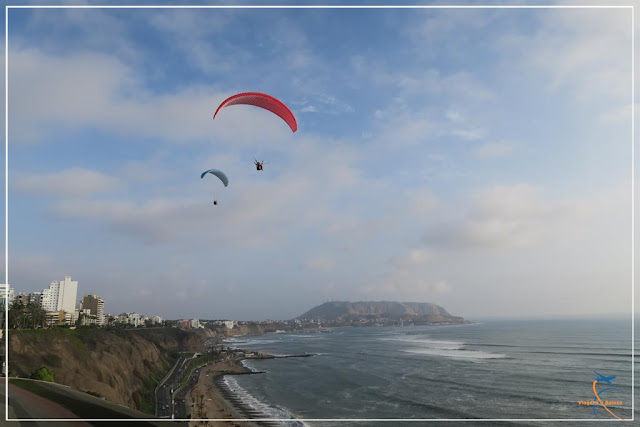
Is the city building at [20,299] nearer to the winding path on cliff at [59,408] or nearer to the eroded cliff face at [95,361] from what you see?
the eroded cliff face at [95,361]

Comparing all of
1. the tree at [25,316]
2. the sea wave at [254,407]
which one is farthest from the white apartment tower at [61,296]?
the sea wave at [254,407]

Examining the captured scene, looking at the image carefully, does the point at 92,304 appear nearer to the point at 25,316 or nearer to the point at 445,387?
the point at 25,316

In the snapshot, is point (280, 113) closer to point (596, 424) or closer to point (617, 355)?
point (596, 424)

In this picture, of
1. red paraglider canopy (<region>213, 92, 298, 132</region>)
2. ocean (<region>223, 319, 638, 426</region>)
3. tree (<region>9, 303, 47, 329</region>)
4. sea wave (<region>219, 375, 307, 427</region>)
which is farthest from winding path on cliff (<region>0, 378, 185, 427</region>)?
tree (<region>9, 303, 47, 329</region>)

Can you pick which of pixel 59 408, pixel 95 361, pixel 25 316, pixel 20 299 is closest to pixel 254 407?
pixel 95 361

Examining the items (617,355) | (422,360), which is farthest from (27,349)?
(617,355)

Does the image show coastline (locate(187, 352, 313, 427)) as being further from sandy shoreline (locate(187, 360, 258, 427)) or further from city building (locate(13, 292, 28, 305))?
city building (locate(13, 292, 28, 305))
